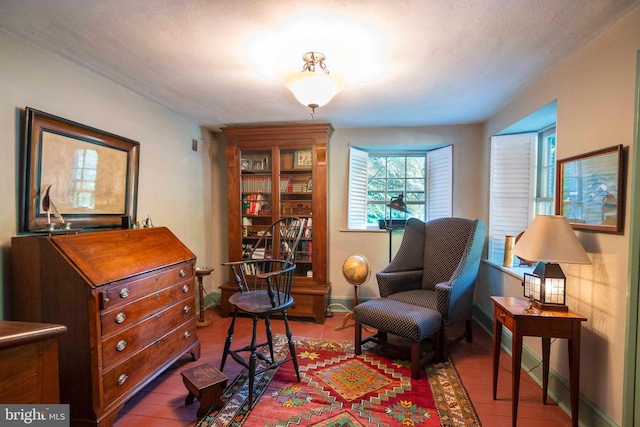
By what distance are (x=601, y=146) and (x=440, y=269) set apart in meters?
1.59

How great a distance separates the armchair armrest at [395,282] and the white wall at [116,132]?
224 cm

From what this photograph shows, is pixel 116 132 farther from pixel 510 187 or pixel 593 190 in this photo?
pixel 510 187

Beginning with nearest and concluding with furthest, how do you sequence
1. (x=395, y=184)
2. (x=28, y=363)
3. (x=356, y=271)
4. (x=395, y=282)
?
(x=28, y=363), (x=395, y=282), (x=356, y=271), (x=395, y=184)

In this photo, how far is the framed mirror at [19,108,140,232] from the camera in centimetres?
170

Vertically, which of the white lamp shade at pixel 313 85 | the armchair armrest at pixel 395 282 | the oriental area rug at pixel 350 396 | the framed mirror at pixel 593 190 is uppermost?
the white lamp shade at pixel 313 85

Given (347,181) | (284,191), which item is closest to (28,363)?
(284,191)

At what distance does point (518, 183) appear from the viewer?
287 cm

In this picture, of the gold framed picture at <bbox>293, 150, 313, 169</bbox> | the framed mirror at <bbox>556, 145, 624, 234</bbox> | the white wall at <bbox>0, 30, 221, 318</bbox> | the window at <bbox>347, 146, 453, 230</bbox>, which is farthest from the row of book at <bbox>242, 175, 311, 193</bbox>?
the framed mirror at <bbox>556, 145, 624, 234</bbox>

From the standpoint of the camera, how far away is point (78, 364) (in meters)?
1.54

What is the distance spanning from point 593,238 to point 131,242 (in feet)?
9.72

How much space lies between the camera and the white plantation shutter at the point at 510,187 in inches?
111

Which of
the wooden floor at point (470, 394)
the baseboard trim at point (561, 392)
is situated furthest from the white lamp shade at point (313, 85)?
the baseboard trim at point (561, 392)

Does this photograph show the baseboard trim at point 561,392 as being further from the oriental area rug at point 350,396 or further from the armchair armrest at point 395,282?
the armchair armrest at point 395,282

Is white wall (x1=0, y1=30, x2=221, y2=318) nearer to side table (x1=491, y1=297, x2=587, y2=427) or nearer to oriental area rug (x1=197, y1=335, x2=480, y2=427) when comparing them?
oriental area rug (x1=197, y1=335, x2=480, y2=427)
